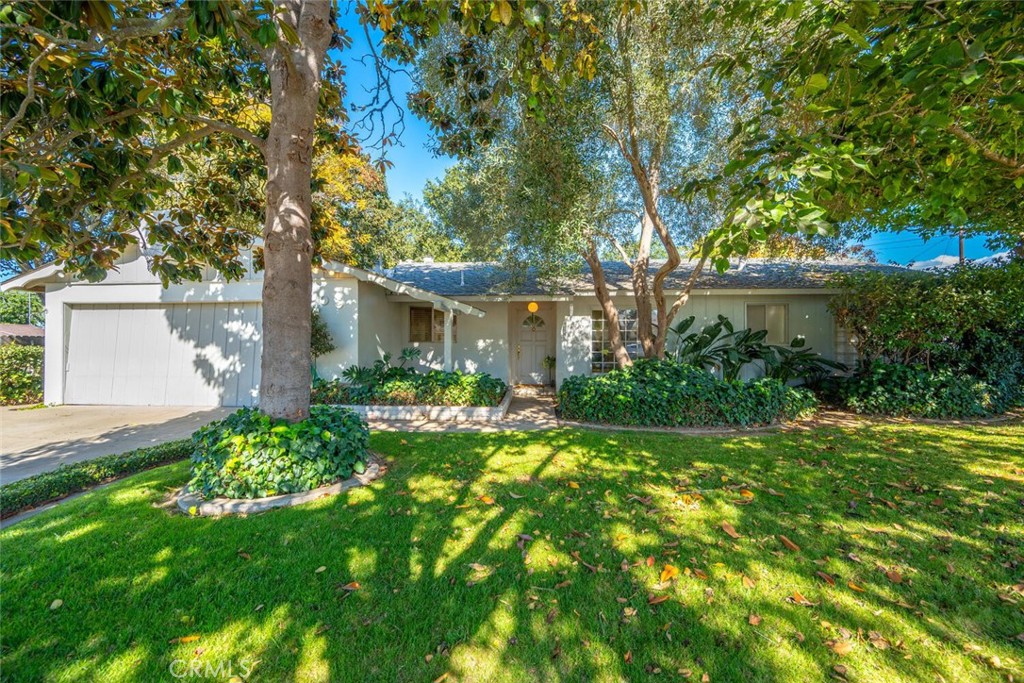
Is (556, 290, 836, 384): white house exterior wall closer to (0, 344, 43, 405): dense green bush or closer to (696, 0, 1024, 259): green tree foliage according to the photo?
(696, 0, 1024, 259): green tree foliage

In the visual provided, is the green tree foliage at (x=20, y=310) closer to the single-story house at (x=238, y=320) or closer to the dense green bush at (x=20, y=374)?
the dense green bush at (x=20, y=374)

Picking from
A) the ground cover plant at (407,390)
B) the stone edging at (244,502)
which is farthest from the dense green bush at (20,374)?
the stone edging at (244,502)

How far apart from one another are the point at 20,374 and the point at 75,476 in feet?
29.7

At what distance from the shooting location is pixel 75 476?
441cm

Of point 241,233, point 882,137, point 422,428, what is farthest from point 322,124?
point 882,137

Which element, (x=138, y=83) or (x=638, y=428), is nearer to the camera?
(x=138, y=83)

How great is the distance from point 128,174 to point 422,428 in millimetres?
5155

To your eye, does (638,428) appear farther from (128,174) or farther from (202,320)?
(202,320)

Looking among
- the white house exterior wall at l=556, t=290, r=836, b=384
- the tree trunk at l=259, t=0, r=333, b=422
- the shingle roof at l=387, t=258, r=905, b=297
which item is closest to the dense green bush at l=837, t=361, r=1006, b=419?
the white house exterior wall at l=556, t=290, r=836, b=384

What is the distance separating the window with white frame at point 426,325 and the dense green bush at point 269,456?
7116 millimetres

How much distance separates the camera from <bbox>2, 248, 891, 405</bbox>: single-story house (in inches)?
367

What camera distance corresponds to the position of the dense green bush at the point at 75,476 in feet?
12.8

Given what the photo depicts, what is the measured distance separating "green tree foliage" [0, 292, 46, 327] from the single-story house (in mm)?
26005

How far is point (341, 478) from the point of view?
425cm
